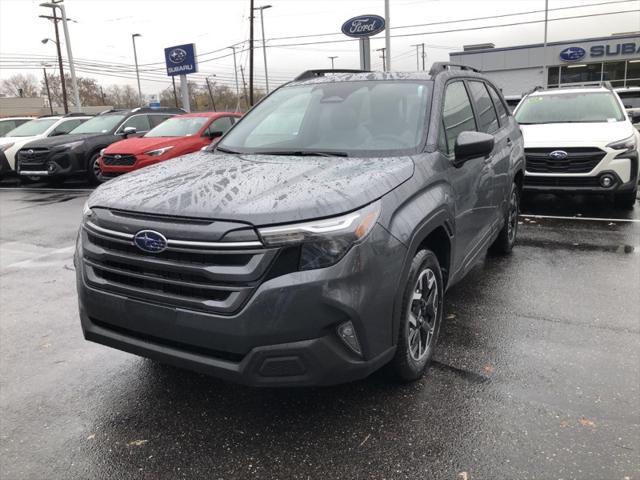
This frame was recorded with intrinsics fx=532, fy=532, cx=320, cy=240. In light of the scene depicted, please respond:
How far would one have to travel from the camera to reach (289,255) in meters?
2.35

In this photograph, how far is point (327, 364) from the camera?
2.42 m

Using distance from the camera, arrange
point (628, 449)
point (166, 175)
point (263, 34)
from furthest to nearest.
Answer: point (263, 34)
point (166, 175)
point (628, 449)

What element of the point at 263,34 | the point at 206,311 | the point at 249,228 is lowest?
the point at 206,311

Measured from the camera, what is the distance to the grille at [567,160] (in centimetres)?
714

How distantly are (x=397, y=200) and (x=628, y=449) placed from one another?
5.33 feet

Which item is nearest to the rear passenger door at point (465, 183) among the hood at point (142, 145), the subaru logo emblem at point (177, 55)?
the hood at point (142, 145)

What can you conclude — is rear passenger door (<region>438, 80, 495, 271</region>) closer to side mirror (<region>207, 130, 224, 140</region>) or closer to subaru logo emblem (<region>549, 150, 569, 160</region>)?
subaru logo emblem (<region>549, 150, 569, 160</region>)

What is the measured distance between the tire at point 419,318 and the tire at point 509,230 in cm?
254

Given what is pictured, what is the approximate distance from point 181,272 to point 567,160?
253 inches

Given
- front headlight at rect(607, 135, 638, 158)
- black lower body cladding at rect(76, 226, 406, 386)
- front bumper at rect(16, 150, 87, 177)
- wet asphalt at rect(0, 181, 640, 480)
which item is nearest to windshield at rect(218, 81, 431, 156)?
black lower body cladding at rect(76, 226, 406, 386)

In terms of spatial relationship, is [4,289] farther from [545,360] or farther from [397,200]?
[545,360]

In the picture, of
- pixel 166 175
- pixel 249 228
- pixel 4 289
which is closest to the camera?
pixel 249 228

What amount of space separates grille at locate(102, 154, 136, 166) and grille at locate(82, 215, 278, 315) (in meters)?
8.05

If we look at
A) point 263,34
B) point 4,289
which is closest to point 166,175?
point 4,289
